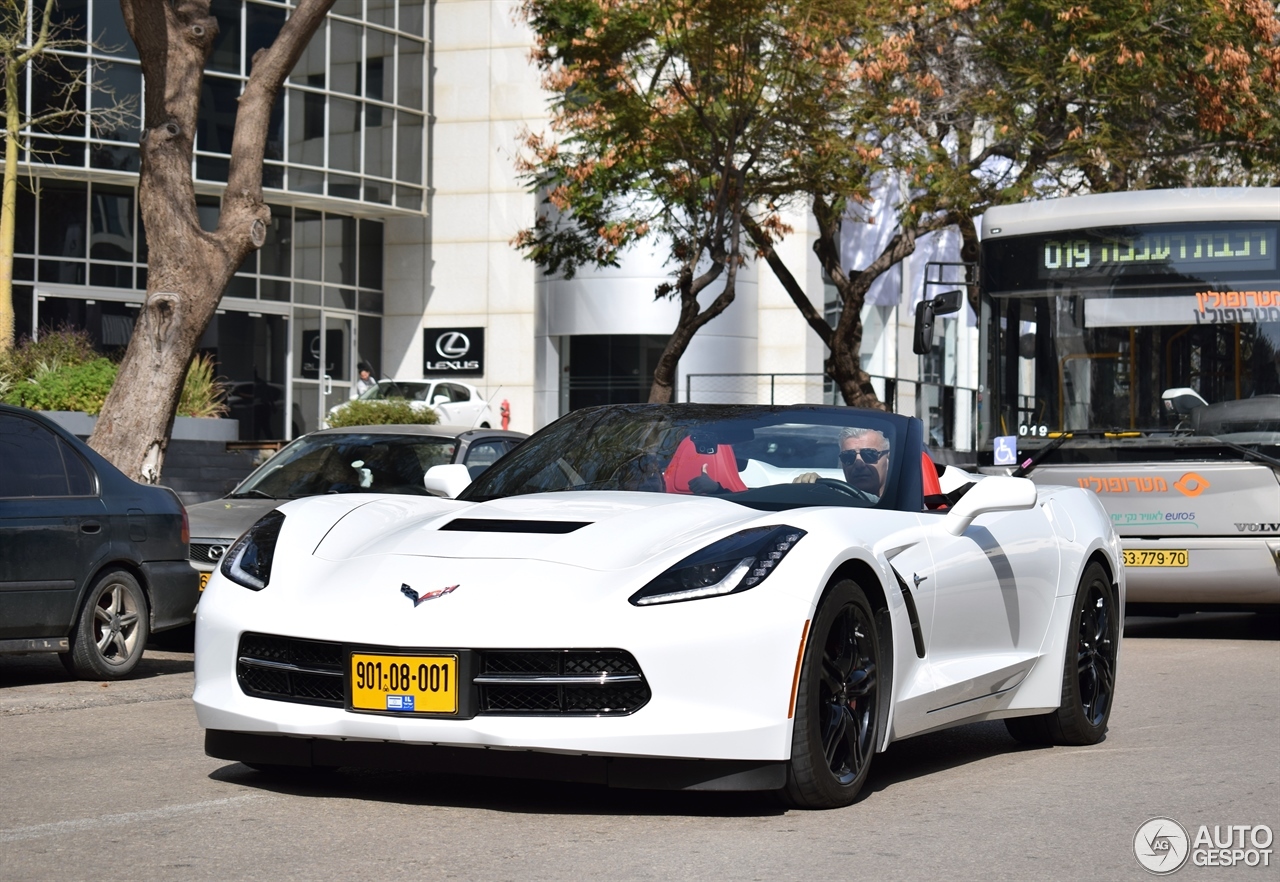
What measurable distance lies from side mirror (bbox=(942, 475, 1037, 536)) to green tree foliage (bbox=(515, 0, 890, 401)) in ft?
46.9

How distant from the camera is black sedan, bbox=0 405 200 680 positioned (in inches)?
373

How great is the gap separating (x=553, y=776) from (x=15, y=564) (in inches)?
187

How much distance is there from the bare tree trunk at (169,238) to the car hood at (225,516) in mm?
2701

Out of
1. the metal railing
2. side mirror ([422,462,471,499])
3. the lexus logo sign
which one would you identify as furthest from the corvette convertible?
the lexus logo sign

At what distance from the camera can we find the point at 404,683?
18.3 feet

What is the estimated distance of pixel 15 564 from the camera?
9.39 metres

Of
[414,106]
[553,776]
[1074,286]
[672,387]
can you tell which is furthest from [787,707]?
[414,106]

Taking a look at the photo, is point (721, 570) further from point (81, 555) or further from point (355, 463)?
point (355, 463)

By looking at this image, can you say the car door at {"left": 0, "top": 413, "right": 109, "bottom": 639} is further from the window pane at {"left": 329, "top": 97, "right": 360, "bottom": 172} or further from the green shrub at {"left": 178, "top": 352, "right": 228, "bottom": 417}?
the window pane at {"left": 329, "top": 97, "right": 360, "bottom": 172}

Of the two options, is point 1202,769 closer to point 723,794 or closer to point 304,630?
point 723,794

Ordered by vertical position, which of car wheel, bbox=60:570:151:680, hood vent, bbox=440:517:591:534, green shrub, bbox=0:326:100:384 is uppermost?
green shrub, bbox=0:326:100:384

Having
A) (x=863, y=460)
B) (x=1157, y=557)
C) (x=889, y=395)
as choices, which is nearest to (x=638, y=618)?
(x=863, y=460)

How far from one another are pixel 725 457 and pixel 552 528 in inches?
40.4

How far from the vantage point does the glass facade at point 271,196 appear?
35500 mm
